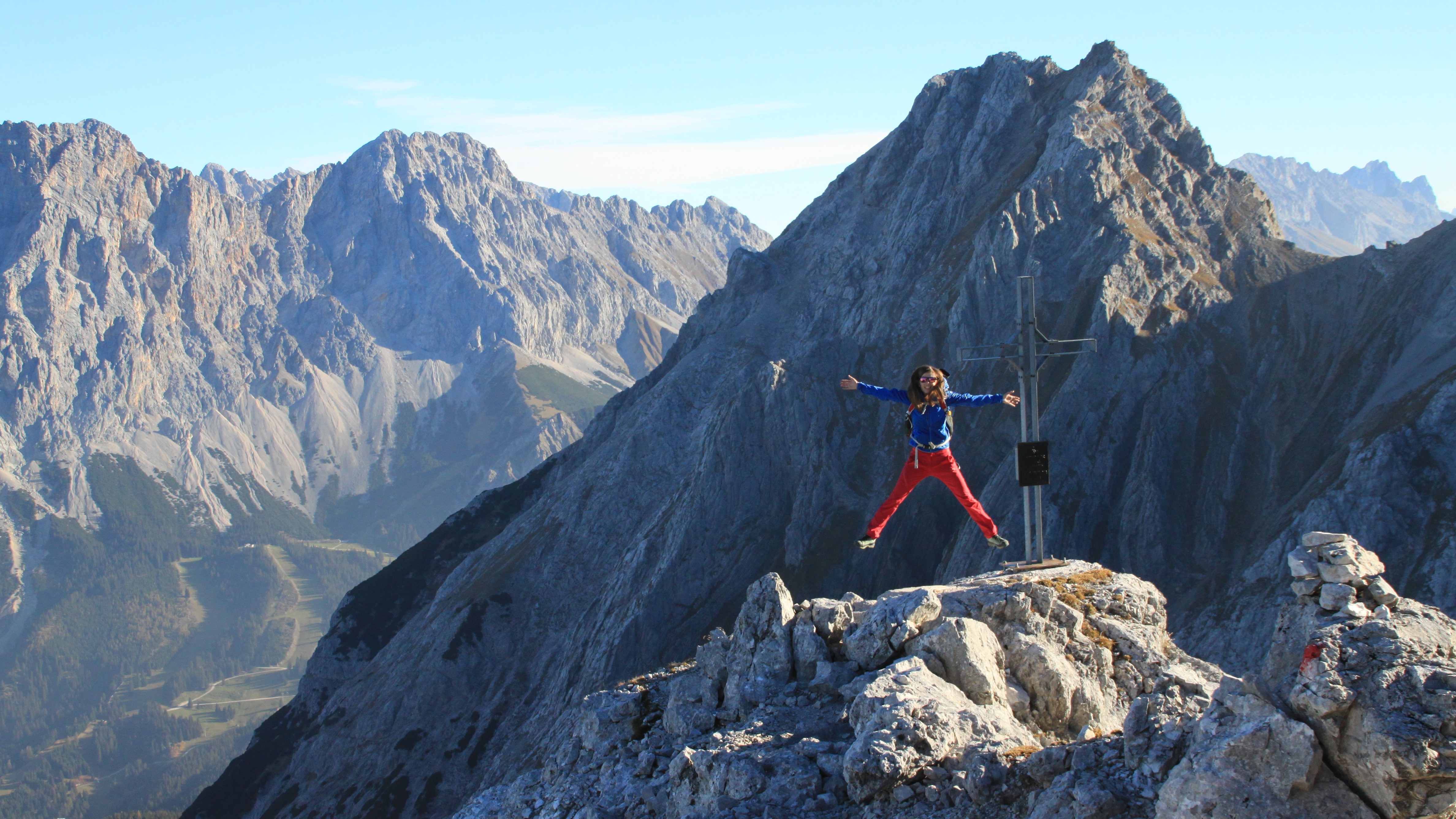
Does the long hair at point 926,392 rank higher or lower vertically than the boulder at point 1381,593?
higher

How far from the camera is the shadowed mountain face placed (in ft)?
239

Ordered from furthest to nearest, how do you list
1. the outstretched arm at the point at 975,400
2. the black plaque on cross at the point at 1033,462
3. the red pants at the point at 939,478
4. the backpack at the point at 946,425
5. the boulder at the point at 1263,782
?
the black plaque on cross at the point at 1033,462, the red pants at the point at 939,478, the backpack at the point at 946,425, the outstretched arm at the point at 975,400, the boulder at the point at 1263,782

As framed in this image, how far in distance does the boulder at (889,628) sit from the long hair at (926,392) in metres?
3.39

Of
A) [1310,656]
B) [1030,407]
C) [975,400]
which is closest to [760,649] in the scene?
[975,400]

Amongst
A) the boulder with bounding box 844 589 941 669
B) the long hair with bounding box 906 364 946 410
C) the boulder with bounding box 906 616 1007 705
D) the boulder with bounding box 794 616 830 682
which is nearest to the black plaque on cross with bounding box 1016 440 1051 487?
the long hair with bounding box 906 364 946 410

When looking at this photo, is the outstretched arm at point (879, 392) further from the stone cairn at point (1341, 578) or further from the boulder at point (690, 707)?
the stone cairn at point (1341, 578)

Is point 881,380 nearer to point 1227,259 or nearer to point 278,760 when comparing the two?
point 1227,259

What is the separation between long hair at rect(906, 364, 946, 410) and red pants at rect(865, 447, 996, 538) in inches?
36.4

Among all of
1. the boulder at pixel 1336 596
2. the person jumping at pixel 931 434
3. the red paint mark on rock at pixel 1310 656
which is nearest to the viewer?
the red paint mark on rock at pixel 1310 656

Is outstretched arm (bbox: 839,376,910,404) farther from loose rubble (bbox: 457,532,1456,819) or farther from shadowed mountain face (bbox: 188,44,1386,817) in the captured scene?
shadowed mountain face (bbox: 188,44,1386,817)

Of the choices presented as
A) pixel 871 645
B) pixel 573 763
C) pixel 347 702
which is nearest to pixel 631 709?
pixel 573 763

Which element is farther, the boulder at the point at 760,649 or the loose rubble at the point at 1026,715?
the boulder at the point at 760,649

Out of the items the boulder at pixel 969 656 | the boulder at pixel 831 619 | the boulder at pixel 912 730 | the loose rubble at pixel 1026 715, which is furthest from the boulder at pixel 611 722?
the boulder at pixel 969 656

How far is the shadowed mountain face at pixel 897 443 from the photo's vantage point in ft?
239
